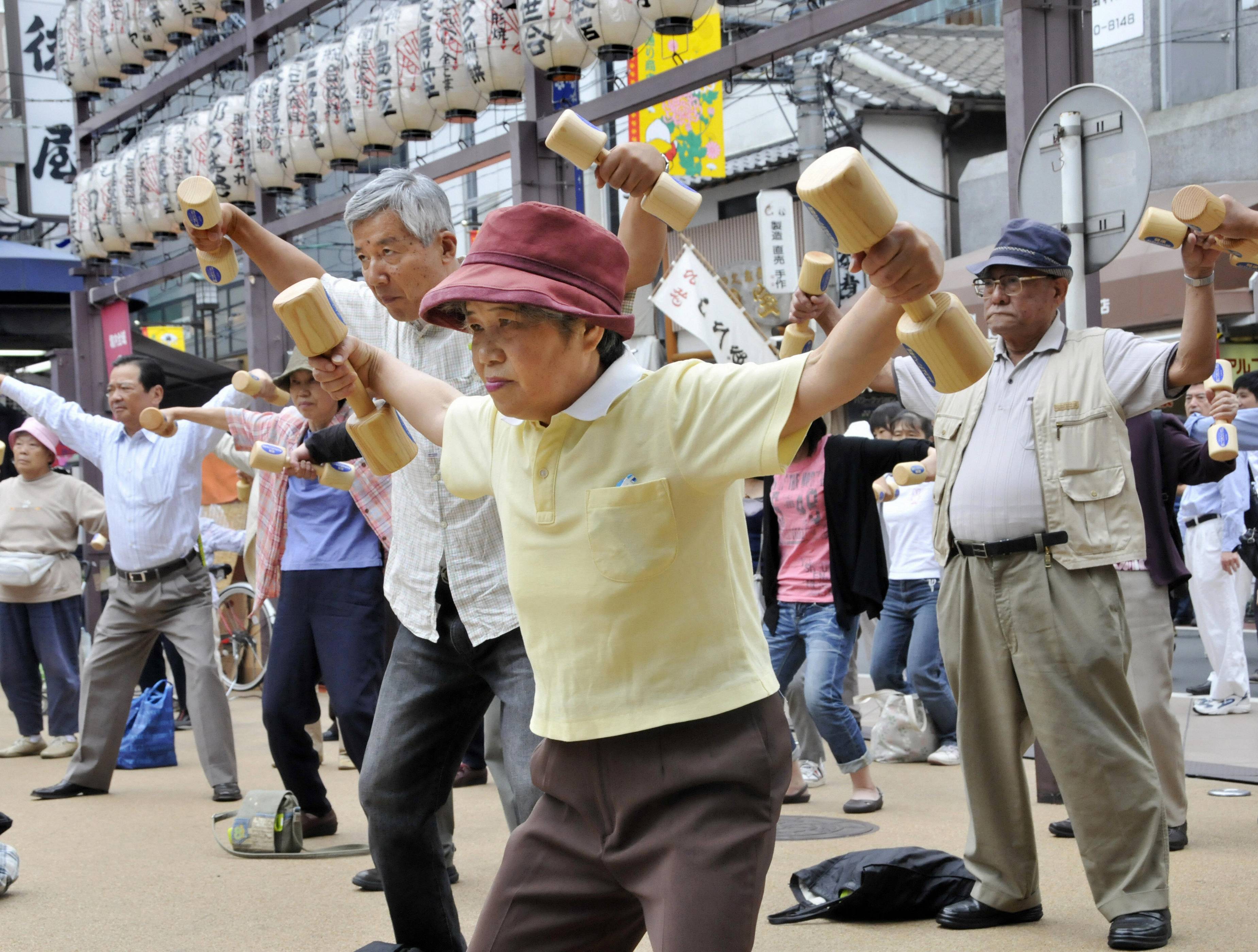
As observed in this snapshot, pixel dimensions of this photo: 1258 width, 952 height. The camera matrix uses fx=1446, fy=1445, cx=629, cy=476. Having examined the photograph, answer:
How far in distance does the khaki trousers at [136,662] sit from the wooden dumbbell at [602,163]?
4.41 metres

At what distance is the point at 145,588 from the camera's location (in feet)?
23.6

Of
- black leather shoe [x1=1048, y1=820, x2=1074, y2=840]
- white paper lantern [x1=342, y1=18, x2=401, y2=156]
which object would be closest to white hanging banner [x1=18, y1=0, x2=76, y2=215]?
white paper lantern [x1=342, y1=18, x2=401, y2=156]

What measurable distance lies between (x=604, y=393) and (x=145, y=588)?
5.32 metres

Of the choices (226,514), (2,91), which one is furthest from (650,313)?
(2,91)

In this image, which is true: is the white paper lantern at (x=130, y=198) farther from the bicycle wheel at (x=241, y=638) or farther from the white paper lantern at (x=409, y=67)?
the white paper lantern at (x=409, y=67)

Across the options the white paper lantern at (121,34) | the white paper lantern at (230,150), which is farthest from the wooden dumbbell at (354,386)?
the white paper lantern at (121,34)

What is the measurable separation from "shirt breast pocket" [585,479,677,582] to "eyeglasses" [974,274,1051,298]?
2.31 m

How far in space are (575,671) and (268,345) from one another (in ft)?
29.6

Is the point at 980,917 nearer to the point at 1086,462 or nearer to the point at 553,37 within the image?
the point at 1086,462

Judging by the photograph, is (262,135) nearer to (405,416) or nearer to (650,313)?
(405,416)

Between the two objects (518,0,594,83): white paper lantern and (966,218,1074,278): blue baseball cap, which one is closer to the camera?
(966,218,1074,278): blue baseball cap

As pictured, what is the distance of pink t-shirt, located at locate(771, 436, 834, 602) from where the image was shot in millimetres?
6477

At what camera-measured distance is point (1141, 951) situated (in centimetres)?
405

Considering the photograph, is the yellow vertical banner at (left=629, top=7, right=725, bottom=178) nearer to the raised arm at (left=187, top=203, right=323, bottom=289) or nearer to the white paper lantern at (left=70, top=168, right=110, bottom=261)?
the white paper lantern at (left=70, top=168, right=110, bottom=261)
